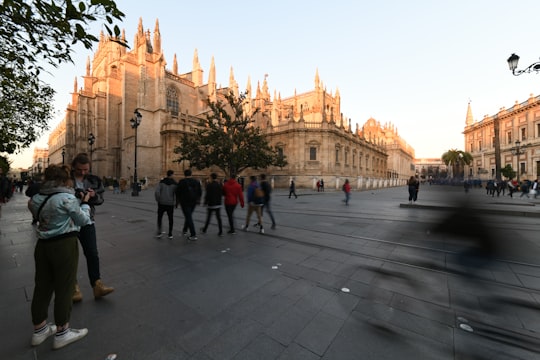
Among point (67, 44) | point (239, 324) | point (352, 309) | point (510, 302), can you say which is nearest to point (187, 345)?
point (239, 324)

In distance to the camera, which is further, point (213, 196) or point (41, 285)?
point (213, 196)

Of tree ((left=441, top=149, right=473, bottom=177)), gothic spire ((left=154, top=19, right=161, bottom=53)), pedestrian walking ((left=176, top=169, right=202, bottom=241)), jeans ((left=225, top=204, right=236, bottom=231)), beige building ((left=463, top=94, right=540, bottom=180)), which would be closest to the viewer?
pedestrian walking ((left=176, top=169, right=202, bottom=241))

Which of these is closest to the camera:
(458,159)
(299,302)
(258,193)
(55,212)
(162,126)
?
(55,212)

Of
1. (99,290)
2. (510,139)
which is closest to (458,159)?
(510,139)

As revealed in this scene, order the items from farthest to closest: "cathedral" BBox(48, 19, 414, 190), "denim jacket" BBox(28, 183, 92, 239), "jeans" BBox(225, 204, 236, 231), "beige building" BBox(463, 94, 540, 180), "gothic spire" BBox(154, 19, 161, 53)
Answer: "beige building" BBox(463, 94, 540, 180)
"gothic spire" BBox(154, 19, 161, 53)
"cathedral" BBox(48, 19, 414, 190)
"jeans" BBox(225, 204, 236, 231)
"denim jacket" BBox(28, 183, 92, 239)

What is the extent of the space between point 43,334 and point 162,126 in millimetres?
33015

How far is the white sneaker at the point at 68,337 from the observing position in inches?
76.2

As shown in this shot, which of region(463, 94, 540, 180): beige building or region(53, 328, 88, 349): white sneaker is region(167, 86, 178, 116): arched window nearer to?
region(53, 328, 88, 349): white sneaker

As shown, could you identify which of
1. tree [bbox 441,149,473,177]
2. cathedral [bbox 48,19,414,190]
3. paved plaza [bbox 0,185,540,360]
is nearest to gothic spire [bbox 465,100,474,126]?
tree [bbox 441,149,473,177]

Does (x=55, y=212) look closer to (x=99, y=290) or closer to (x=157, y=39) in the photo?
(x=99, y=290)

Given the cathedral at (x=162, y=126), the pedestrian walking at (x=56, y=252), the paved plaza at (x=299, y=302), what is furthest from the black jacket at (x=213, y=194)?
the cathedral at (x=162, y=126)

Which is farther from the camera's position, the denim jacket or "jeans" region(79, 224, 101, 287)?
"jeans" region(79, 224, 101, 287)

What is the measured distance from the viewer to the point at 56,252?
6.45ft

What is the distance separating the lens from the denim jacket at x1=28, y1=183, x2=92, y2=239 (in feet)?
6.31
